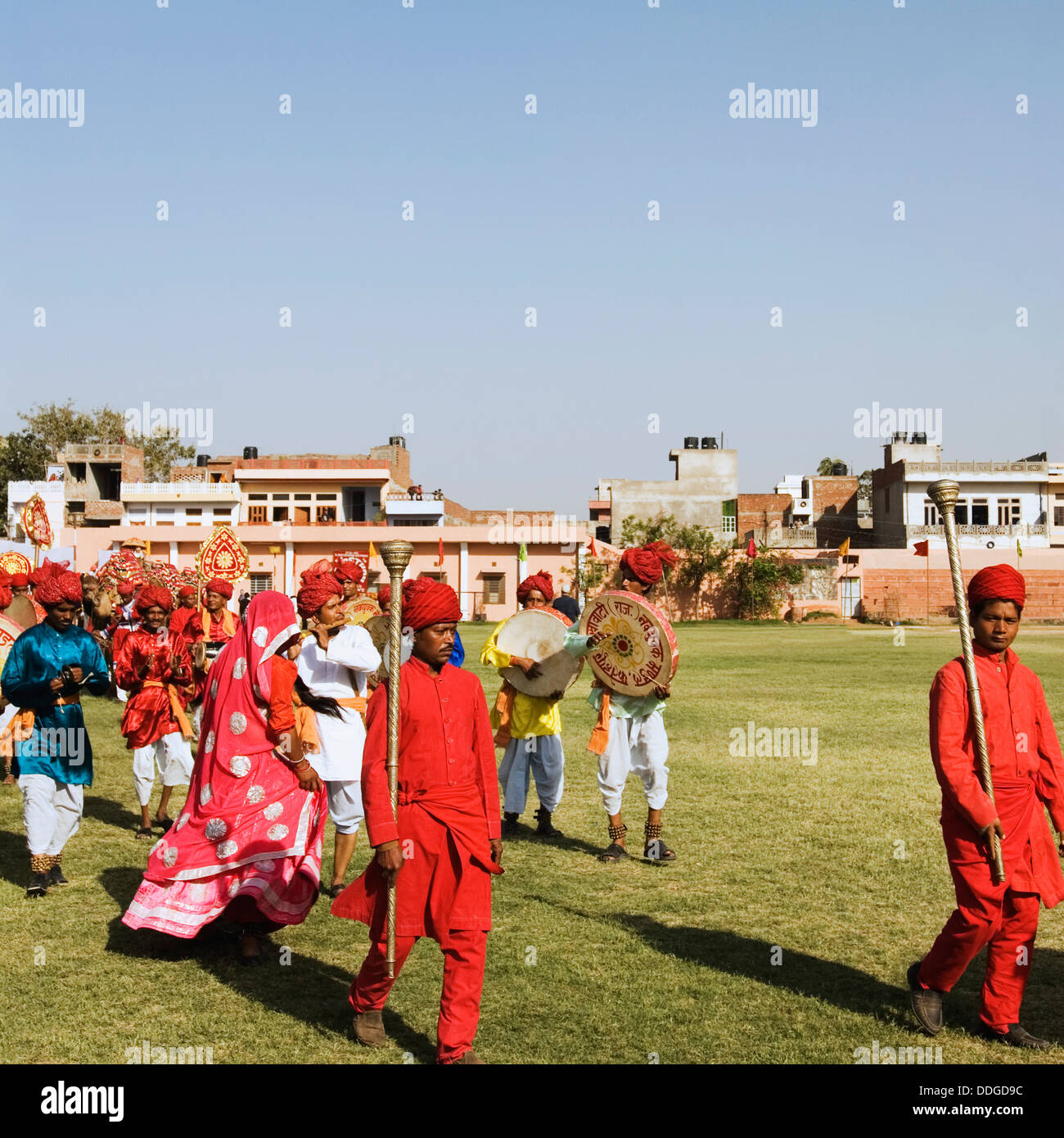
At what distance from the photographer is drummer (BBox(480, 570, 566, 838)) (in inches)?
336

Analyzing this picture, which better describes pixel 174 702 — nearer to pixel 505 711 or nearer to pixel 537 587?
pixel 505 711

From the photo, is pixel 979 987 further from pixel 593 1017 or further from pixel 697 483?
pixel 697 483

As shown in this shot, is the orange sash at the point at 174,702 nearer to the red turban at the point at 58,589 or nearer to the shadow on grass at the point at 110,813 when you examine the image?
the shadow on grass at the point at 110,813

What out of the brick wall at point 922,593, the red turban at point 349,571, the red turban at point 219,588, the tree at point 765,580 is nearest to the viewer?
the red turban at point 349,571

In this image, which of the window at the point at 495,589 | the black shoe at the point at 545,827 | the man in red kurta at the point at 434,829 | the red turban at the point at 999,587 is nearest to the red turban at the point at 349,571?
the black shoe at the point at 545,827

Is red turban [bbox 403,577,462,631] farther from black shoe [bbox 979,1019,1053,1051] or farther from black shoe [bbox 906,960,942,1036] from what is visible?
black shoe [bbox 979,1019,1053,1051]

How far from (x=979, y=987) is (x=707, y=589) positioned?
49.4 meters

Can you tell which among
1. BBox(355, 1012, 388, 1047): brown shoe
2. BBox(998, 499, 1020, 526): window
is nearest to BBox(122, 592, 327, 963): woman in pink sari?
BBox(355, 1012, 388, 1047): brown shoe

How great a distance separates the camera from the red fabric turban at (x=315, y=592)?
6.89 meters

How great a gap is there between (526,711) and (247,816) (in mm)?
3065

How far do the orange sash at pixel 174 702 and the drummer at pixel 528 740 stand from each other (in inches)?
93.8

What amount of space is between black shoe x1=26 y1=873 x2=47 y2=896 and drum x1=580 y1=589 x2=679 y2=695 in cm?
364

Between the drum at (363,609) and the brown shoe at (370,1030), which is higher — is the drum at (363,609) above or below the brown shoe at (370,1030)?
above

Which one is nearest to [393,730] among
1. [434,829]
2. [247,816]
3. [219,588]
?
[434,829]
